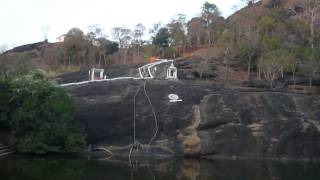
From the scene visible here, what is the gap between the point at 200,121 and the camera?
1528 inches

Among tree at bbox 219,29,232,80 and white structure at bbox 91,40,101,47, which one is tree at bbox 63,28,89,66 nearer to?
white structure at bbox 91,40,101,47

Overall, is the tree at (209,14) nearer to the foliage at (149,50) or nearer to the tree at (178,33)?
the tree at (178,33)

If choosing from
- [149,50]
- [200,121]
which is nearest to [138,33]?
[149,50]

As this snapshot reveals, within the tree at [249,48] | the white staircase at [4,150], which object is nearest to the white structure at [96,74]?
the white staircase at [4,150]

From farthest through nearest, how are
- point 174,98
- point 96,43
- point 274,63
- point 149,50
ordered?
point 149,50 → point 96,43 → point 274,63 → point 174,98

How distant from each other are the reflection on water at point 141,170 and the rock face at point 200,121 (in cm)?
390

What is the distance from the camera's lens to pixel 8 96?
35188 mm

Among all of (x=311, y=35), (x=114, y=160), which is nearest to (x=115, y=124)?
(x=114, y=160)

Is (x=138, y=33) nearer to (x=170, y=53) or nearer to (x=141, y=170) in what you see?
(x=170, y=53)

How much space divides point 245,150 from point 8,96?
18043 millimetres

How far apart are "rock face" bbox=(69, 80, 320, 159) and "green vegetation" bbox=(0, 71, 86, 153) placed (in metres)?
3.21

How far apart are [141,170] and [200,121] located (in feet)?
42.3

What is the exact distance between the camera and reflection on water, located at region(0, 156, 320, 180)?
23.1 metres

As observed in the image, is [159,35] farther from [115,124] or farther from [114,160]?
[114,160]
